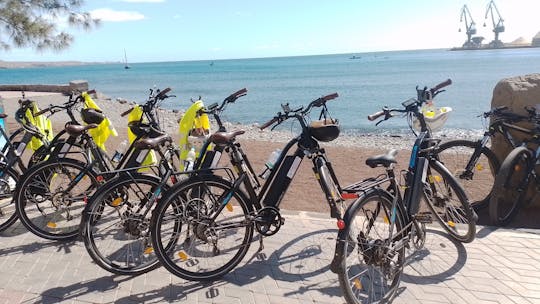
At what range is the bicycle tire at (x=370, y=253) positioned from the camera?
283 cm

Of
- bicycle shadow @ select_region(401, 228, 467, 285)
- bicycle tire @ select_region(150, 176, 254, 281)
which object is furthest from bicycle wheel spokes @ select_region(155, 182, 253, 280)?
bicycle shadow @ select_region(401, 228, 467, 285)

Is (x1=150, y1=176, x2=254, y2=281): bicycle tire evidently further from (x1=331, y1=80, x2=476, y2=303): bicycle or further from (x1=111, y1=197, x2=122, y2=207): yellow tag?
(x1=331, y1=80, x2=476, y2=303): bicycle

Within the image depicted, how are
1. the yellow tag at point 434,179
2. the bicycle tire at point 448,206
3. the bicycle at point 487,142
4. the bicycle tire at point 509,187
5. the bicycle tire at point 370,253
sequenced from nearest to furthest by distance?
the bicycle tire at point 370,253
the bicycle tire at point 448,206
the yellow tag at point 434,179
the bicycle tire at point 509,187
the bicycle at point 487,142

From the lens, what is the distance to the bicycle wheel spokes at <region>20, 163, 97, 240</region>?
13.3 feet

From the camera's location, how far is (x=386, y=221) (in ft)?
10.5

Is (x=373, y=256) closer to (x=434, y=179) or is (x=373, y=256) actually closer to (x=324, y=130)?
(x=324, y=130)

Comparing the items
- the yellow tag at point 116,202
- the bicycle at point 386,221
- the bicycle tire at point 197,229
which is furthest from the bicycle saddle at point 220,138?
the bicycle at point 386,221

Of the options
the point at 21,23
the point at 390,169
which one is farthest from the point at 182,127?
the point at 21,23

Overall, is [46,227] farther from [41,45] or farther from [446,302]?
[41,45]

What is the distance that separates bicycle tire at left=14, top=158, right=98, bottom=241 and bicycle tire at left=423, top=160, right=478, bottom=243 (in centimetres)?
316

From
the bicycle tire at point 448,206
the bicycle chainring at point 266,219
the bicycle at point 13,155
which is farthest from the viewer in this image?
the bicycle at point 13,155

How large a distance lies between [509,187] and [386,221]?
264 centimetres

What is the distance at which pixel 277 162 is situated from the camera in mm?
3746

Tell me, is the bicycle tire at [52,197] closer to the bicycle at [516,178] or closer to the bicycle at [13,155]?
the bicycle at [13,155]
